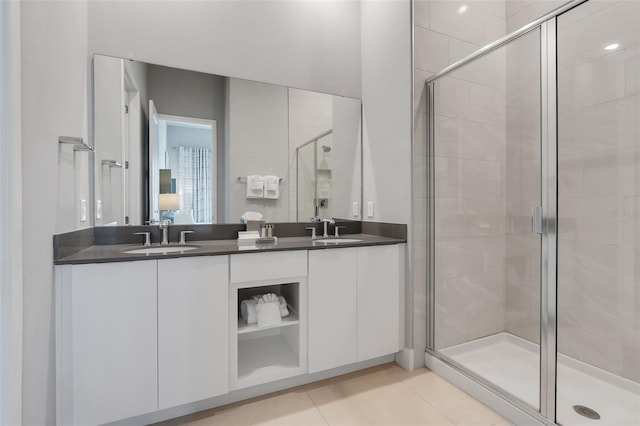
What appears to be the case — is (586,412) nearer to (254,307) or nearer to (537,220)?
(537,220)

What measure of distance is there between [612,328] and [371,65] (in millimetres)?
2331

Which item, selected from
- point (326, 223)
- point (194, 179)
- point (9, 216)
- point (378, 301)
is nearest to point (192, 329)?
point (9, 216)

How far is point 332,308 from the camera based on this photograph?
5.96 ft

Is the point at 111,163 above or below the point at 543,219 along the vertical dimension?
above

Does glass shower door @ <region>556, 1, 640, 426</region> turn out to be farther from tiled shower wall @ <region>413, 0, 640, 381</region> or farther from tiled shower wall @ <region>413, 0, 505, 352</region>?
tiled shower wall @ <region>413, 0, 505, 352</region>

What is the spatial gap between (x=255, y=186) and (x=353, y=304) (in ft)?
3.44

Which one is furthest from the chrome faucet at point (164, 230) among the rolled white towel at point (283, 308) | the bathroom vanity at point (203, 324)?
the rolled white towel at point (283, 308)

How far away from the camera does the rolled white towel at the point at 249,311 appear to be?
1755 mm

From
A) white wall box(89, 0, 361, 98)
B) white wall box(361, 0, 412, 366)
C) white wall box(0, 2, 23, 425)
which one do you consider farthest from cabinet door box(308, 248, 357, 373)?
white wall box(89, 0, 361, 98)

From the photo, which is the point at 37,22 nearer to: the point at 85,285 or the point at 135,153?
the point at 135,153

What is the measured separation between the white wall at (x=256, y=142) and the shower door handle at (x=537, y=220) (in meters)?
1.52

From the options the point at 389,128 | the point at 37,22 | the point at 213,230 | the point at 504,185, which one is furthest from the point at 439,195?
the point at 37,22

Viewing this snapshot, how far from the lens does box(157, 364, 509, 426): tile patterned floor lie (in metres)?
1.54

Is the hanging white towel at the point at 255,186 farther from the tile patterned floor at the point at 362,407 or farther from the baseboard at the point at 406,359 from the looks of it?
the baseboard at the point at 406,359
